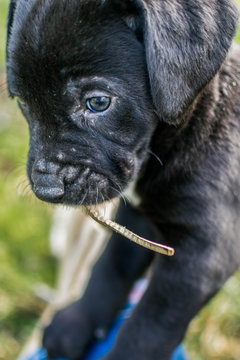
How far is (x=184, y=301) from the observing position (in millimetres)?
2291

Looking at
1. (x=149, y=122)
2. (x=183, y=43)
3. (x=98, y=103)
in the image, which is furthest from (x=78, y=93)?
(x=183, y=43)

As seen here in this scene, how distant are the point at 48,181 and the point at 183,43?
68cm

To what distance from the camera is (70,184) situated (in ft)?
6.77

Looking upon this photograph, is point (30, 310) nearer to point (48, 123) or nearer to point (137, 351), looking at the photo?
point (137, 351)

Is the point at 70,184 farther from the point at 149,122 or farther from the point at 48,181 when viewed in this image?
the point at 149,122

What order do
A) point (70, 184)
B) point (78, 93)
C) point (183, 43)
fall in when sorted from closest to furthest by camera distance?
point (183, 43) < point (78, 93) < point (70, 184)

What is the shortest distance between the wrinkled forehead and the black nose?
295mm

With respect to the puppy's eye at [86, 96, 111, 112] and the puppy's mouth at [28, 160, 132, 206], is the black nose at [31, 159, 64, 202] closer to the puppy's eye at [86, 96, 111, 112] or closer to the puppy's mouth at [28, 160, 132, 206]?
the puppy's mouth at [28, 160, 132, 206]

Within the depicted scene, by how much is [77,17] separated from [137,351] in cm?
144

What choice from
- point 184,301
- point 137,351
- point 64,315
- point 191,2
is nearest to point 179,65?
point 191,2

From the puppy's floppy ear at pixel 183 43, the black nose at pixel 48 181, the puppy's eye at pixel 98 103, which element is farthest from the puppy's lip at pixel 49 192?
the puppy's floppy ear at pixel 183 43

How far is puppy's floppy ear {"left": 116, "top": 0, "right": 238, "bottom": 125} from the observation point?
1.82m

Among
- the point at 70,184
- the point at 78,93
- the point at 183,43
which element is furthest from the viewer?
the point at 70,184

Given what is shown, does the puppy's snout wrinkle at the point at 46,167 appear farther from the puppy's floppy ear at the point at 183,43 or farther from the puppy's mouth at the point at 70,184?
the puppy's floppy ear at the point at 183,43
